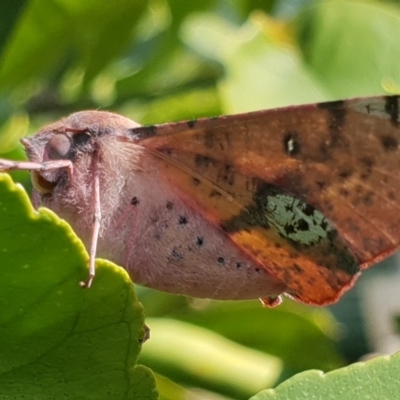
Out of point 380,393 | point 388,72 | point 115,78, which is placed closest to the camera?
point 380,393

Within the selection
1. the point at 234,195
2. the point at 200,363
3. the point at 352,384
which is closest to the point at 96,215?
the point at 234,195

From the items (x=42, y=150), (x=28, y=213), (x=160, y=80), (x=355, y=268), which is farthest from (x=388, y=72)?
(x=28, y=213)

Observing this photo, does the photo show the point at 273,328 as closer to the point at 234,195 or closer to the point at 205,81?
the point at 205,81

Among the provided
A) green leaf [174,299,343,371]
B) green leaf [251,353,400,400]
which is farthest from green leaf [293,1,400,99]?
green leaf [251,353,400,400]

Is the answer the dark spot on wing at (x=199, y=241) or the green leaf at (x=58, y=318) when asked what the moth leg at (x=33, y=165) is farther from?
the green leaf at (x=58, y=318)

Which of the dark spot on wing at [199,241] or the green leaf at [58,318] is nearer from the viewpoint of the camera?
the green leaf at [58,318]

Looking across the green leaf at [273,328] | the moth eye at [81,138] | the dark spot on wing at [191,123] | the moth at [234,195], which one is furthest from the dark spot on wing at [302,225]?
the green leaf at [273,328]

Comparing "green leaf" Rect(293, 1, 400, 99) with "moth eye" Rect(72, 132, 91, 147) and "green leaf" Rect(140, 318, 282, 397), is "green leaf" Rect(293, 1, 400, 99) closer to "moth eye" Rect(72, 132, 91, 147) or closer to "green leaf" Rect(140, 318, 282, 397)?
"green leaf" Rect(140, 318, 282, 397)

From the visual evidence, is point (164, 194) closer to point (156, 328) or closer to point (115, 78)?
point (156, 328)
